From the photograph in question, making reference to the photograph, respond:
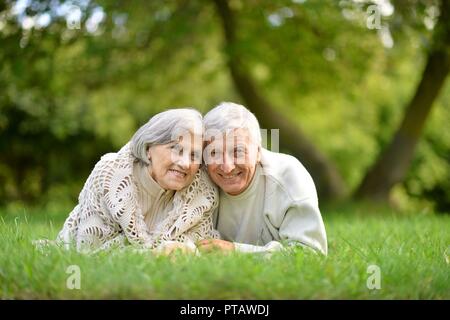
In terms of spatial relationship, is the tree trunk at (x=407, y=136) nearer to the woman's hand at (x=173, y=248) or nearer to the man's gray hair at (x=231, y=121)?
the man's gray hair at (x=231, y=121)

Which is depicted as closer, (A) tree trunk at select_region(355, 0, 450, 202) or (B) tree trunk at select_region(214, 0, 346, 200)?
(A) tree trunk at select_region(355, 0, 450, 202)

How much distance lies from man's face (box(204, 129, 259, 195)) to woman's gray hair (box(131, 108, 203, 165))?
6.0 inches

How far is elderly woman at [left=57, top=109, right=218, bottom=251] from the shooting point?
4.11 metres

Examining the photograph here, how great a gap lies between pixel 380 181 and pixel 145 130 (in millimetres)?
8049

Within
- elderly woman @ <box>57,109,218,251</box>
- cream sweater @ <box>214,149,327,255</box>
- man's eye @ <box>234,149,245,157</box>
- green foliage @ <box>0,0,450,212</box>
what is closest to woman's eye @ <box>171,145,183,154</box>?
elderly woman @ <box>57,109,218,251</box>

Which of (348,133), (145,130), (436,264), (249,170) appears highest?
(145,130)

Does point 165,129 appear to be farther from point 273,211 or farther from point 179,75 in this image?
point 179,75

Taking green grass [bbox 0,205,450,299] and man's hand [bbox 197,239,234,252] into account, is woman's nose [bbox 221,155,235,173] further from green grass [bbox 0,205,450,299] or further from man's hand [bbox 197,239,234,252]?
green grass [bbox 0,205,450,299]

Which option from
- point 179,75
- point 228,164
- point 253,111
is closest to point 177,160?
point 228,164
